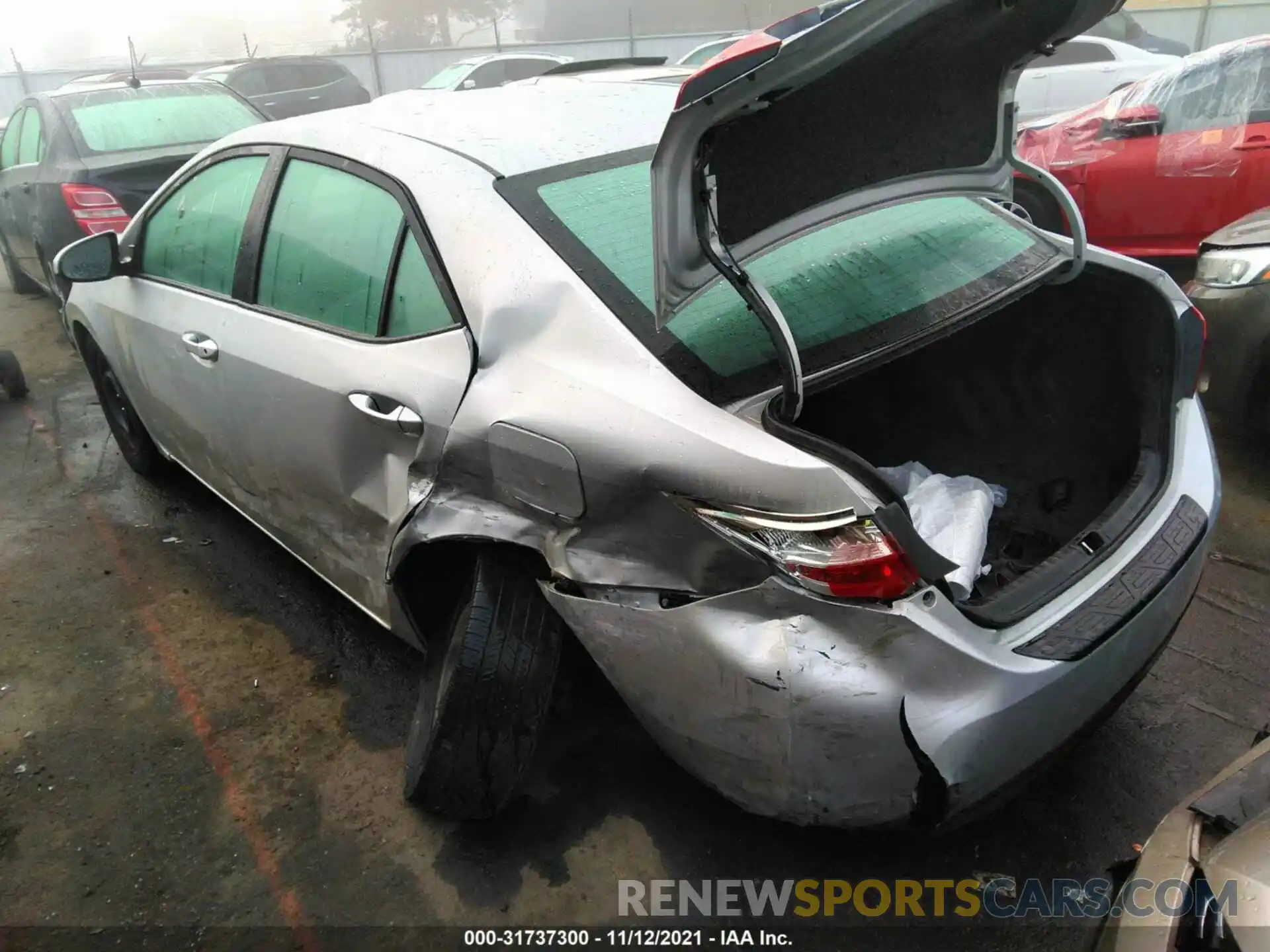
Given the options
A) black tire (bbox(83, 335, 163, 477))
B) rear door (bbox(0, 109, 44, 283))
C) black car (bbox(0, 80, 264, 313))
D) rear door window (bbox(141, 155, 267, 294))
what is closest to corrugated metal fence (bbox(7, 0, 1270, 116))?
black car (bbox(0, 80, 264, 313))

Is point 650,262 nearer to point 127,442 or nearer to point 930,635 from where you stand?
point 930,635

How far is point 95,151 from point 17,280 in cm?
270

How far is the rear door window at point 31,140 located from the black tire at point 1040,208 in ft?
19.4

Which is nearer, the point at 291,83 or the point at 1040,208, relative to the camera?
the point at 1040,208

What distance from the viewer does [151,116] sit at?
5.83 m

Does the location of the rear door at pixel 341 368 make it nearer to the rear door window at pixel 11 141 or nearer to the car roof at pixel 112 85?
the car roof at pixel 112 85

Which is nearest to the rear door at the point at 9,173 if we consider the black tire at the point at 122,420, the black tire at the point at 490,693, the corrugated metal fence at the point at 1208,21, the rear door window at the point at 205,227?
the black tire at the point at 122,420

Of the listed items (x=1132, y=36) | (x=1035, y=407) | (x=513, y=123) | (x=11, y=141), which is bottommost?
(x=1132, y=36)

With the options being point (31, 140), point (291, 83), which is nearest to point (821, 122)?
point (31, 140)

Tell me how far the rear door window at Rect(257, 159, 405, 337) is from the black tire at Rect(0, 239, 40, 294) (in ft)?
18.8

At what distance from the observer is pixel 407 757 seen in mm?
2312

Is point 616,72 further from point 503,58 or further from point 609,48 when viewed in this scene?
point 609,48

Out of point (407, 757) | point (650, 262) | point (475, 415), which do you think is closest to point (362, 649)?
point (407, 757)

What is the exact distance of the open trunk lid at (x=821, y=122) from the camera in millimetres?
1460
